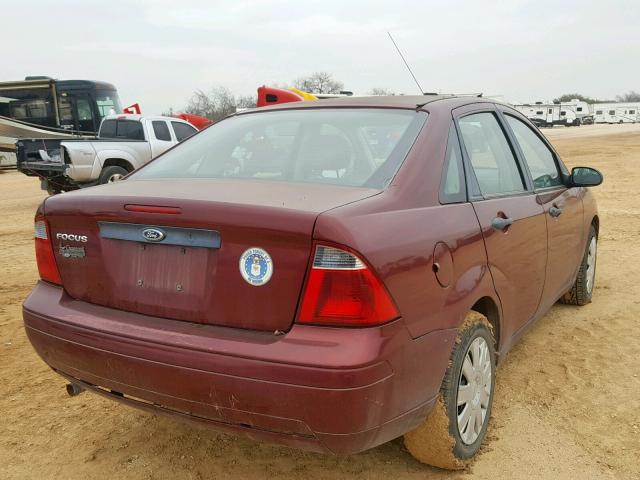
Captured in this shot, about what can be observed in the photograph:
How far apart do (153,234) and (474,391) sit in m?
1.54

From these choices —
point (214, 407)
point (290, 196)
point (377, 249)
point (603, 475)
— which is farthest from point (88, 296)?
point (603, 475)

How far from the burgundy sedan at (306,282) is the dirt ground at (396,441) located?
0.96 ft

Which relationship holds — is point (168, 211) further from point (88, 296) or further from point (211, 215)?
point (88, 296)

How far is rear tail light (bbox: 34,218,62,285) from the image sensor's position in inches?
102

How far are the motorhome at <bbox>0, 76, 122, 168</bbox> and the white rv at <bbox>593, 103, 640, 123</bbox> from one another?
76.4 m

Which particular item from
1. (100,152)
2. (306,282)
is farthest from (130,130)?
(306,282)

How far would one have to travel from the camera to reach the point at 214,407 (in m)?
2.12

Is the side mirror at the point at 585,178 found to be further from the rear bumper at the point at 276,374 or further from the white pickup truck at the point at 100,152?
the white pickup truck at the point at 100,152

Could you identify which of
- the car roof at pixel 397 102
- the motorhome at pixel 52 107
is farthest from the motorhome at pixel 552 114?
the car roof at pixel 397 102

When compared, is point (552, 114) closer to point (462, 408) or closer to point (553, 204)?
point (553, 204)

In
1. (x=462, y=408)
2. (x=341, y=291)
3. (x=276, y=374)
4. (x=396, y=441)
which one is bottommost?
(x=396, y=441)

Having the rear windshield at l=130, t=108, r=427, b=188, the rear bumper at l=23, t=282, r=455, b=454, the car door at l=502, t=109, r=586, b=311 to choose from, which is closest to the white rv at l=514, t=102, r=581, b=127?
the car door at l=502, t=109, r=586, b=311

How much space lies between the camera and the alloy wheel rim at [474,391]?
2.60m

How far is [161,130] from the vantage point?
45.2 feet
